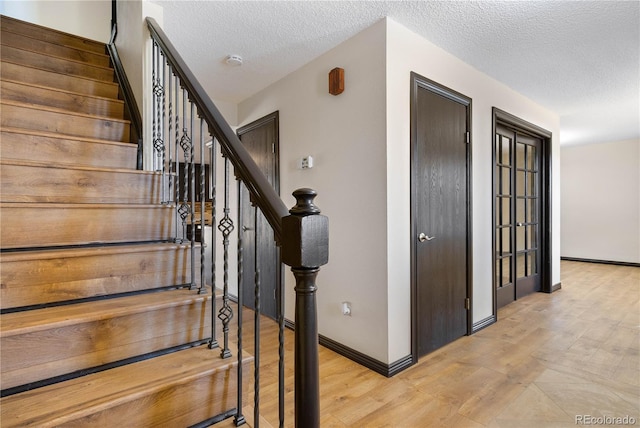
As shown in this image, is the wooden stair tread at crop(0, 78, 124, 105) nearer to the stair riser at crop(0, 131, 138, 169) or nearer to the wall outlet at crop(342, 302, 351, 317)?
the stair riser at crop(0, 131, 138, 169)

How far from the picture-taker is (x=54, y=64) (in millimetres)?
2391

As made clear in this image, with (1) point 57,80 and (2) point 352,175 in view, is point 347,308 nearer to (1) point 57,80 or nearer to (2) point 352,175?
(2) point 352,175

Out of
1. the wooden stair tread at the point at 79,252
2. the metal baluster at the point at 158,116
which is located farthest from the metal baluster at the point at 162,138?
the wooden stair tread at the point at 79,252

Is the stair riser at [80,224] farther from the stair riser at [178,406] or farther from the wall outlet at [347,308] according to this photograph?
the wall outlet at [347,308]

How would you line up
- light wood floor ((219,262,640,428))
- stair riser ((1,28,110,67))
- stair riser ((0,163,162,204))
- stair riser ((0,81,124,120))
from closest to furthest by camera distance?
stair riser ((0,163,162,204)), light wood floor ((219,262,640,428)), stair riser ((0,81,124,120)), stair riser ((1,28,110,67))

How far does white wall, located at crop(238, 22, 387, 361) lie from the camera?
2238mm

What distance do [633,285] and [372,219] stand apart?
4809 mm

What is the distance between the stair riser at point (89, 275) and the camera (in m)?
1.16

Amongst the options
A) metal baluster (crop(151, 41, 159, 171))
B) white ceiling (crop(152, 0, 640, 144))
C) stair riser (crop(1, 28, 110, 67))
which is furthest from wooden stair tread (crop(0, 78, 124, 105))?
white ceiling (crop(152, 0, 640, 144))

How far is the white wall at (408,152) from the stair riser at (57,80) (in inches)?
80.7

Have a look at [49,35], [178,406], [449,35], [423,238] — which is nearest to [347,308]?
[423,238]

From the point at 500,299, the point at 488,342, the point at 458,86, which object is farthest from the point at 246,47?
the point at 500,299

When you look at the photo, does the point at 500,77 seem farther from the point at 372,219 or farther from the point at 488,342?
the point at 488,342

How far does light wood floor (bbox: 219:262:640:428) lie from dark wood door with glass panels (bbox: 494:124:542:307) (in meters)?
0.64
